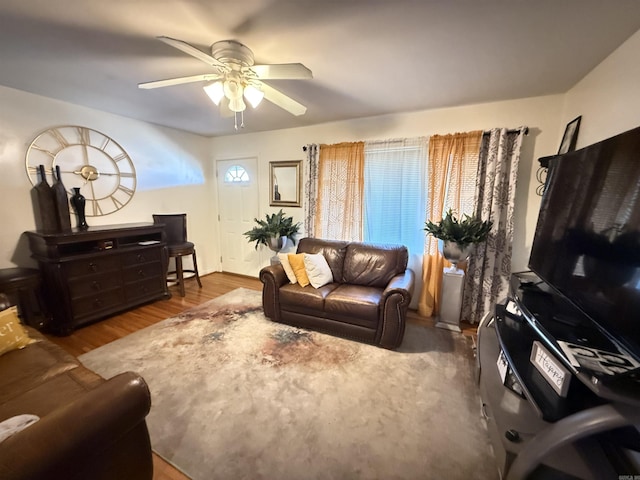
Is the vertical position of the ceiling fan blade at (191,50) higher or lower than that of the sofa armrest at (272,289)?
higher

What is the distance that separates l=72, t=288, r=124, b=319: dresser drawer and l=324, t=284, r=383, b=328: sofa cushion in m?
2.47

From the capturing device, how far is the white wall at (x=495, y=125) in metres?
2.54

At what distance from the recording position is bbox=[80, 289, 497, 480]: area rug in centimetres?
142

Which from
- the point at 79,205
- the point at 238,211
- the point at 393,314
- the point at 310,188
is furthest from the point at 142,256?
the point at 393,314

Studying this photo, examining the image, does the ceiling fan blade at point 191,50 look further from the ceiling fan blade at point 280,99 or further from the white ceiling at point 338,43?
the ceiling fan blade at point 280,99

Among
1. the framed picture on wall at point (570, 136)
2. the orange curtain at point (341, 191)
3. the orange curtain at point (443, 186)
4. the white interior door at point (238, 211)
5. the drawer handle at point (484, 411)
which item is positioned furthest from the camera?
the white interior door at point (238, 211)

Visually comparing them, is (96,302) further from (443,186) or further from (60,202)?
(443,186)

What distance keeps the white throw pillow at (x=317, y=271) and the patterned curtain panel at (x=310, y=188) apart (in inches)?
32.9

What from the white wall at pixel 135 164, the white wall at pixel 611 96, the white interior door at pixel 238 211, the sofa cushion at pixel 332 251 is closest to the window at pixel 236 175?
the white interior door at pixel 238 211

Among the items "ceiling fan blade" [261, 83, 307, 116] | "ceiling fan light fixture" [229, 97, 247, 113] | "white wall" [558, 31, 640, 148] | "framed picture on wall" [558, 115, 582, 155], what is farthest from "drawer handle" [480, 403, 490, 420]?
"ceiling fan light fixture" [229, 97, 247, 113]

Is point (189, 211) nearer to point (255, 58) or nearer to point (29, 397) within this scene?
point (255, 58)

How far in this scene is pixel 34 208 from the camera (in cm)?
272

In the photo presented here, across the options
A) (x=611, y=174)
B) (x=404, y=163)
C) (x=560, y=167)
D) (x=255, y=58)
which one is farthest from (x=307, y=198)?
(x=611, y=174)

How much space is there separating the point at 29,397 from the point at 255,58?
237 centimetres
